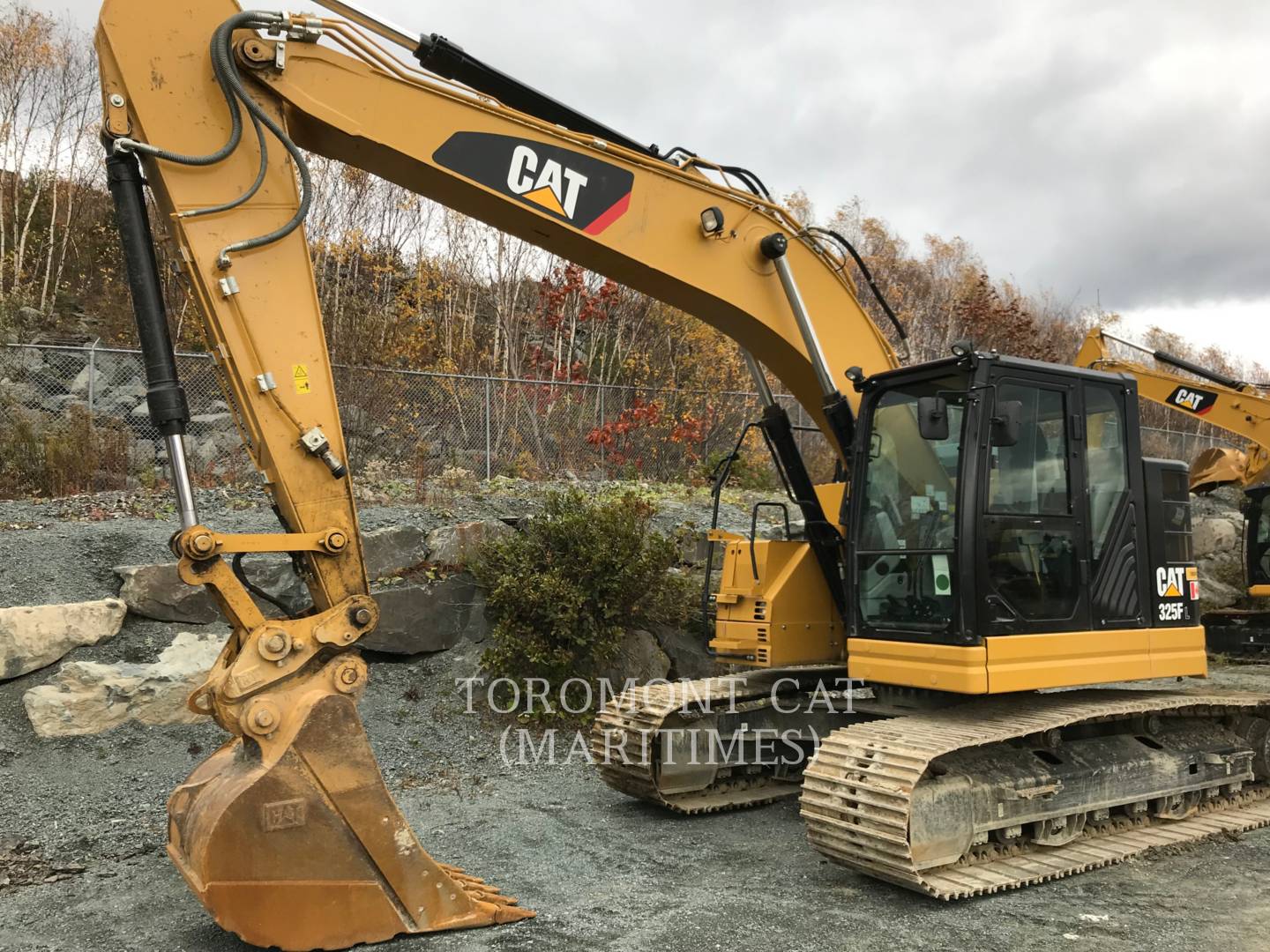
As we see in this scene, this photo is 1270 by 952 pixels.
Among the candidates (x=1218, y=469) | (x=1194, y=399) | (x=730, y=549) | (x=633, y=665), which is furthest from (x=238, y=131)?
(x=1218, y=469)

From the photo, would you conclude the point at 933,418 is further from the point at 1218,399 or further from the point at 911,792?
the point at 1218,399

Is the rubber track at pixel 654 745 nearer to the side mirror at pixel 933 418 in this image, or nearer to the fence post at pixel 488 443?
the side mirror at pixel 933 418

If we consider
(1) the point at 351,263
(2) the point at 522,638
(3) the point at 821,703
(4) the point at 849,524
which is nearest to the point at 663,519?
(2) the point at 522,638

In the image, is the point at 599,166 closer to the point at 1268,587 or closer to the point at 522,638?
the point at 522,638

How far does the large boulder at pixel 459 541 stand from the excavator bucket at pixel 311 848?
15.3ft

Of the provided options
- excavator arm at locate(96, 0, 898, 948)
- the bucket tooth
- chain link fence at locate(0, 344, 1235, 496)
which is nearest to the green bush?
chain link fence at locate(0, 344, 1235, 496)

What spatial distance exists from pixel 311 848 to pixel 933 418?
332cm

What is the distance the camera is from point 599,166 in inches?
191

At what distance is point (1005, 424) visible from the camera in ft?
16.2

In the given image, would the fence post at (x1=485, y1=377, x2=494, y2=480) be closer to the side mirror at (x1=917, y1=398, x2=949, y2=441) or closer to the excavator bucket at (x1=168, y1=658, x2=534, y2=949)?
the side mirror at (x1=917, y1=398, x2=949, y2=441)

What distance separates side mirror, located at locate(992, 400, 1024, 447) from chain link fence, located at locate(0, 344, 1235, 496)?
260 cm

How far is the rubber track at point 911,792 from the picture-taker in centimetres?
442

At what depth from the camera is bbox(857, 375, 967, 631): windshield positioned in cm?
506

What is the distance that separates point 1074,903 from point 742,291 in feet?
11.4
